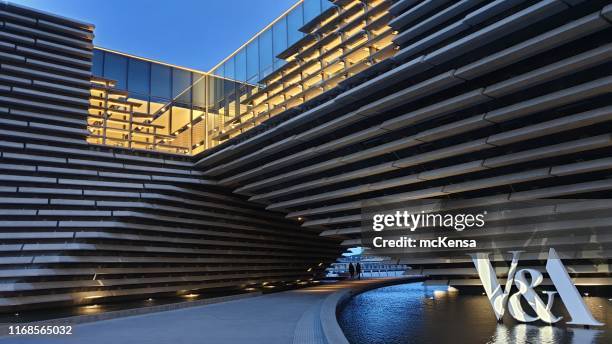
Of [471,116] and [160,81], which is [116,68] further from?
[471,116]

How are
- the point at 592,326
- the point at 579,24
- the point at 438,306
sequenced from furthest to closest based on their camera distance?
the point at 438,306 < the point at 592,326 < the point at 579,24

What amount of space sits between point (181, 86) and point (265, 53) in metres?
4.69

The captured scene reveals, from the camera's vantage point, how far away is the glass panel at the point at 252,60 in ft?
56.9

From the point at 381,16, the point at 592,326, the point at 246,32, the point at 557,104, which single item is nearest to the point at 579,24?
the point at 557,104

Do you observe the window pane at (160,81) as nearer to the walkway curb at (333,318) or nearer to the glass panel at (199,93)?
the glass panel at (199,93)

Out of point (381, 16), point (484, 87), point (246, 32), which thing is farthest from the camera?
point (246, 32)

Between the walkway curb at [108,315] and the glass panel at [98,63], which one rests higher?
the glass panel at [98,63]

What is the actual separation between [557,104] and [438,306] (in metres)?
5.63

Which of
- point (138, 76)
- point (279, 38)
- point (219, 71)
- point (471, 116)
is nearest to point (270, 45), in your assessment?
point (279, 38)

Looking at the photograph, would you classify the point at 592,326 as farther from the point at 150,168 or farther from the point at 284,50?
the point at 150,168

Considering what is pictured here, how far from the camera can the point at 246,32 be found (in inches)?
6388

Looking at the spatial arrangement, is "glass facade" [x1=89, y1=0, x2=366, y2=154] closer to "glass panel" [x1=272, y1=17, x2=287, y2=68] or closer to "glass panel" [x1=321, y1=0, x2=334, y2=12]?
"glass panel" [x1=272, y1=17, x2=287, y2=68]

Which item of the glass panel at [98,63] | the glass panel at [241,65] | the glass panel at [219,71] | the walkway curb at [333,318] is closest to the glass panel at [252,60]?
the glass panel at [241,65]

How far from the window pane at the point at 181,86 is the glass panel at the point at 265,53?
13.6 feet
